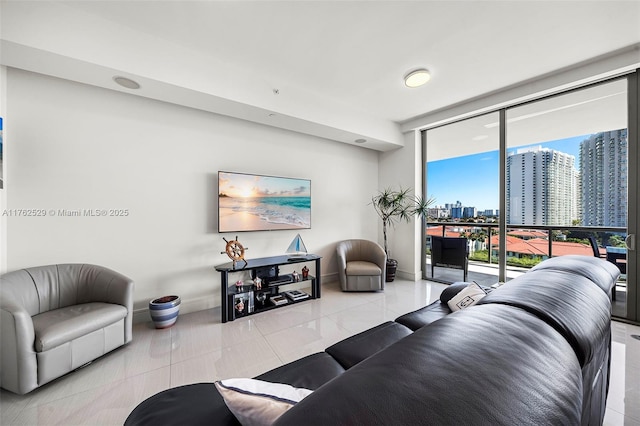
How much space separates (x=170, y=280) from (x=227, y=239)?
81 centimetres

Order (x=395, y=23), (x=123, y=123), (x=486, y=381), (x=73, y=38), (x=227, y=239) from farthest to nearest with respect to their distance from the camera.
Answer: (x=227, y=239), (x=123, y=123), (x=395, y=23), (x=73, y=38), (x=486, y=381)

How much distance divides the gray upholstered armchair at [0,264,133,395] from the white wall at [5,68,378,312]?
1.12 feet

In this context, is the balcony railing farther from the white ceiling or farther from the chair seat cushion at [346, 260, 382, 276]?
the white ceiling

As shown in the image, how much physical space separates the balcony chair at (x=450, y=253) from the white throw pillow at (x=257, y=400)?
420 centimetres

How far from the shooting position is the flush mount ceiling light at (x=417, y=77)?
114 inches

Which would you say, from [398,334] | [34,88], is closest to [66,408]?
[398,334]

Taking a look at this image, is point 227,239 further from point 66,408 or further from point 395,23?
point 395,23

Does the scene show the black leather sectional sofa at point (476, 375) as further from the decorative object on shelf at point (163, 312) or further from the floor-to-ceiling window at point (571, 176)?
the floor-to-ceiling window at point (571, 176)

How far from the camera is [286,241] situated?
3.86 metres

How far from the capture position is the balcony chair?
4.14 metres

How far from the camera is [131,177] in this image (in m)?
2.74

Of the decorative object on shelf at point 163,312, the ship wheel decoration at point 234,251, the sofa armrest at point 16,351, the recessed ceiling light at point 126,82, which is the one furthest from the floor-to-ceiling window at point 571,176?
the sofa armrest at point 16,351

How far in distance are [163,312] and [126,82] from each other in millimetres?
2390

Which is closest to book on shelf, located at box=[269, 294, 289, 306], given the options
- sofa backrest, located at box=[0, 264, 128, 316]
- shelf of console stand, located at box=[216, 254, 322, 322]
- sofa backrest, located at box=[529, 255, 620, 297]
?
shelf of console stand, located at box=[216, 254, 322, 322]
